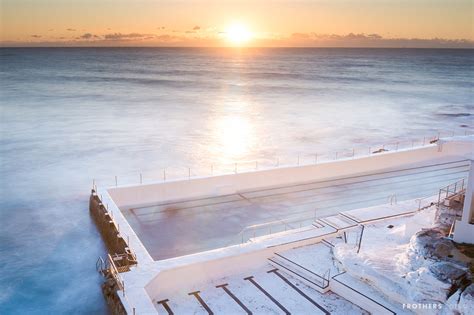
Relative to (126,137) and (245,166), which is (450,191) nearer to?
(245,166)

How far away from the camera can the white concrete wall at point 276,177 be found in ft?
52.5

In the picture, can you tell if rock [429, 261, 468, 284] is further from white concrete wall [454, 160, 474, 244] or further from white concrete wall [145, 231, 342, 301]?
white concrete wall [145, 231, 342, 301]

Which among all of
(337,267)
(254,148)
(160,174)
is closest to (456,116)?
(254,148)

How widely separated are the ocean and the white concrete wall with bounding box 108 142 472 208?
2121 mm

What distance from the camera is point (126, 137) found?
30.0 m

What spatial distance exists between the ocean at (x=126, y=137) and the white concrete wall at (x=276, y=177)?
212cm

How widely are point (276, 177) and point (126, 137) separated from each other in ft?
49.1

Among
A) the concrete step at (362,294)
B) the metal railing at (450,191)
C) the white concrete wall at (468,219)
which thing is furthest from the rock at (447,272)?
the metal railing at (450,191)

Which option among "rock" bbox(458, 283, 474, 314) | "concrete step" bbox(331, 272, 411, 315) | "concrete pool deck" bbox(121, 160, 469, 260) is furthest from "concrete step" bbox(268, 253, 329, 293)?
"rock" bbox(458, 283, 474, 314)

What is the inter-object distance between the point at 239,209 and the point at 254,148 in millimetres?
12860

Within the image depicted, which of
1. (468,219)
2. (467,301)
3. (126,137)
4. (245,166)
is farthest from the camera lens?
(126,137)

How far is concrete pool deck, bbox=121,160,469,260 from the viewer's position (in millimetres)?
13578

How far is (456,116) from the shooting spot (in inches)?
1617

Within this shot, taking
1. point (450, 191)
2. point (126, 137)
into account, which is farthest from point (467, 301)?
point (126, 137)
